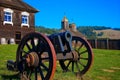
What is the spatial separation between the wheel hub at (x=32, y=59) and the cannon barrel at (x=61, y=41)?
870 millimetres

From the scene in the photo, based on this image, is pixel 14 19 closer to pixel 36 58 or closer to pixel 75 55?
pixel 75 55

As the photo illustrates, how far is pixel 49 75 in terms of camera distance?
594cm

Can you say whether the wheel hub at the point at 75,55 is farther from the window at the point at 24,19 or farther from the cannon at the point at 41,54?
the window at the point at 24,19

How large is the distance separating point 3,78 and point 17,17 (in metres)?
22.9

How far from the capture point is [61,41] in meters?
7.14

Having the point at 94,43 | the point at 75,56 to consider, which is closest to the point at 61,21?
the point at 94,43

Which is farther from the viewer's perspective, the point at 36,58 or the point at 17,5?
the point at 17,5

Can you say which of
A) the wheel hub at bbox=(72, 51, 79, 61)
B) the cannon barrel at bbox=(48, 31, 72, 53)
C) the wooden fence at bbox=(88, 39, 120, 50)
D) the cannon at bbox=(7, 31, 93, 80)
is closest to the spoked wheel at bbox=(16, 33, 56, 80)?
the cannon at bbox=(7, 31, 93, 80)

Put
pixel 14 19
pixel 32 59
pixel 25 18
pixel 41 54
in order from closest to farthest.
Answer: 1. pixel 32 59
2. pixel 41 54
3. pixel 14 19
4. pixel 25 18

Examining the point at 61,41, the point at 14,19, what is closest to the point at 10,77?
the point at 61,41

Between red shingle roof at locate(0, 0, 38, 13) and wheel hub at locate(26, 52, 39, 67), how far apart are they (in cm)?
2205

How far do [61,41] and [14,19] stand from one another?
23.1m

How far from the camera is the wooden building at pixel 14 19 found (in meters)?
27.8

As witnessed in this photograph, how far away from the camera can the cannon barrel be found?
7052 mm
